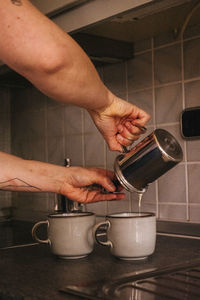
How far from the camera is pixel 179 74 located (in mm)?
1184

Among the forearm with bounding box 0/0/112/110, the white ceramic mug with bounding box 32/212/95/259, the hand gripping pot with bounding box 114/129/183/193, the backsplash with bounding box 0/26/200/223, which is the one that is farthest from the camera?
the backsplash with bounding box 0/26/200/223

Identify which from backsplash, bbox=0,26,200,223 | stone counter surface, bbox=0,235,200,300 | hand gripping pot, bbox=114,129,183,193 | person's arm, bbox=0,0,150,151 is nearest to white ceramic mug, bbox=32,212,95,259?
stone counter surface, bbox=0,235,200,300

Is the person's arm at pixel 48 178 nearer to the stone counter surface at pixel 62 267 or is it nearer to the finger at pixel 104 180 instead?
the finger at pixel 104 180

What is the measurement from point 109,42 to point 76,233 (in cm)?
56

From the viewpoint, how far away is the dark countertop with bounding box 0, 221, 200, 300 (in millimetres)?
689

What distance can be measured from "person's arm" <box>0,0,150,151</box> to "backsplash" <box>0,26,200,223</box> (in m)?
0.42

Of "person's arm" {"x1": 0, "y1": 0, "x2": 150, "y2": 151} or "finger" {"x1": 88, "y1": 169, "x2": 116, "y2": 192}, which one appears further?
"finger" {"x1": 88, "y1": 169, "x2": 116, "y2": 192}

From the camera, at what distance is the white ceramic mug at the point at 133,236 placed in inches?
33.6

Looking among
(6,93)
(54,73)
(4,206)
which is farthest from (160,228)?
(6,93)

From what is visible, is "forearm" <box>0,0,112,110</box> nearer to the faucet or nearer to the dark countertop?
the dark countertop

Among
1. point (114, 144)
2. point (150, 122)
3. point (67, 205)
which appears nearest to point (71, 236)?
point (114, 144)

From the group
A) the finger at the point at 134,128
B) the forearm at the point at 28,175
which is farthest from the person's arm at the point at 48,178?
the finger at the point at 134,128

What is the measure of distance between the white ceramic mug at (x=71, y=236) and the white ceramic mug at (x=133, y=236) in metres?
0.06

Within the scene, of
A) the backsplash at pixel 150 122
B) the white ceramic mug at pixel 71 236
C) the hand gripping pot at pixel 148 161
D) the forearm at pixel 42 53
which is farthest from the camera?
the backsplash at pixel 150 122
